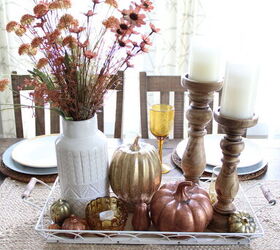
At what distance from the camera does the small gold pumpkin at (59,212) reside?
84cm

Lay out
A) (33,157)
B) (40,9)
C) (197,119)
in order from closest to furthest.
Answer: (40,9) → (197,119) → (33,157)

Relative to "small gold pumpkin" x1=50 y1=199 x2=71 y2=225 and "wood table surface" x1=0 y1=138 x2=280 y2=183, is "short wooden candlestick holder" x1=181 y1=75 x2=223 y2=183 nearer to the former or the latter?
"wood table surface" x1=0 y1=138 x2=280 y2=183

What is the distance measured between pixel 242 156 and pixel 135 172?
519mm

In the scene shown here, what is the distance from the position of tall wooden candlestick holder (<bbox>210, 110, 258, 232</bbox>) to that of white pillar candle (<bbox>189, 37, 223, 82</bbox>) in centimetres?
9

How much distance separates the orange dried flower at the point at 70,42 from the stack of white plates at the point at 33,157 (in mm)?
514

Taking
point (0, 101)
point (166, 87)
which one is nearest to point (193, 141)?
point (166, 87)

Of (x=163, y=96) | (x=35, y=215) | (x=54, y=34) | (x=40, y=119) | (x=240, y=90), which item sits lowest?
(x=35, y=215)

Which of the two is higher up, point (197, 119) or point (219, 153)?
point (197, 119)

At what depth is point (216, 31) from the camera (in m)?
2.06

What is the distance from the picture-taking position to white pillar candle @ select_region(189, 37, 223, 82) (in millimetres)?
821

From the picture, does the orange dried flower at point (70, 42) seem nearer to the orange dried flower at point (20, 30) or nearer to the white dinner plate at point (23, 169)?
the orange dried flower at point (20, 30)

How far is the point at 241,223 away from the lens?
82cm

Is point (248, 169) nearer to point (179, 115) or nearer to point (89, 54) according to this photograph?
point (179, 115)

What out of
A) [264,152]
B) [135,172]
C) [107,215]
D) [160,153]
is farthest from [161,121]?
[264,152]
